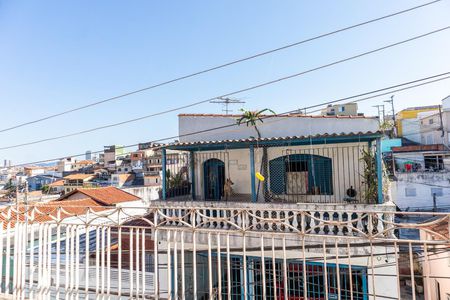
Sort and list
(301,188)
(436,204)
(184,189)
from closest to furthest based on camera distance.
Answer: (301,188), (184,189), (436,204)

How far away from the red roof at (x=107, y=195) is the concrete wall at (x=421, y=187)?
2057 cm


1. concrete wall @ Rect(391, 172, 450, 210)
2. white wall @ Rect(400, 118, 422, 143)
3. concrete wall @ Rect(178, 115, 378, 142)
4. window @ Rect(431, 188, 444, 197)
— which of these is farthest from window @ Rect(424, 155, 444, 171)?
concrete wall @ Rect(178, 115, 378, 142)

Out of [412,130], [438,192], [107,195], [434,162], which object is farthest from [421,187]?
[107,195]

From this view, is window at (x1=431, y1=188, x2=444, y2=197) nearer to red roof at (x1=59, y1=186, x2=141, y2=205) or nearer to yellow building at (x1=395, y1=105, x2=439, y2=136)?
yellow building at (x1=395, y1=105, x2=439, y2=136)

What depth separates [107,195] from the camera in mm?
18703

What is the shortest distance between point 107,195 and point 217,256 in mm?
16963

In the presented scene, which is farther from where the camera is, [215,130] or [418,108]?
[418,108]

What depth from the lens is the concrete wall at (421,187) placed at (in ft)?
66.1

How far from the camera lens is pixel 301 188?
9383mm

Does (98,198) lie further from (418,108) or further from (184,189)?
(418,108)

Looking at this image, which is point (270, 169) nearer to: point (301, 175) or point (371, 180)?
point (301, 175)

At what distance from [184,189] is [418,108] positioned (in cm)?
4275

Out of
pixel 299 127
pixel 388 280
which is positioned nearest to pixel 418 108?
pixel 299 127

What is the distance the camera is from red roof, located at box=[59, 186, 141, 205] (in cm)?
1754
